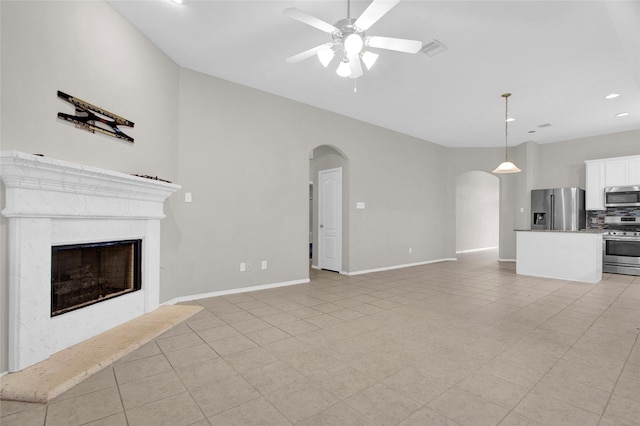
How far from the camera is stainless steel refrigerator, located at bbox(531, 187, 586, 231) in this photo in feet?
22.3

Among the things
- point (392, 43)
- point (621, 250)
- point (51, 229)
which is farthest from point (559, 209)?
point (51, 229)

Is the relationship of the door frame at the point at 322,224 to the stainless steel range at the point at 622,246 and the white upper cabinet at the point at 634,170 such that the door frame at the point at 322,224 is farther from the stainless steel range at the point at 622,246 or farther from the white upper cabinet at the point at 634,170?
the white upper cabinet at the point at 634,170

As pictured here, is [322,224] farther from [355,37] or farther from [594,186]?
[594,186]

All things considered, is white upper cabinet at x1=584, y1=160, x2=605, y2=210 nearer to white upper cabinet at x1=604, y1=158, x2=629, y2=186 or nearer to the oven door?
white upper cabinet at x1=604, y1=158, x2=629, y2=186

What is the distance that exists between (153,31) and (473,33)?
3380 millimetres

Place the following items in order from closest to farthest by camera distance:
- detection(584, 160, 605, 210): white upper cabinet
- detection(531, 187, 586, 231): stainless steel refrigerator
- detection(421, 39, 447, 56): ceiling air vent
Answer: detection(421, 39, 447, 56): ceiling air vent, detection(584, 160, 605, 210): white upper cabinet, detection(531, 187, 586, 231): stainless steel refrigerator

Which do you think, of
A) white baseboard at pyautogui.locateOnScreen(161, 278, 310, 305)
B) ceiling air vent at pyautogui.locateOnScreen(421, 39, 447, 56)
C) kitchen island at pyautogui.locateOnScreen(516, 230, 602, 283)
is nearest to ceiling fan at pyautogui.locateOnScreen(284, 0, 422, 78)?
ceiling air vent at pyautogui.locateOnScreen(421, 39, 447, 56)

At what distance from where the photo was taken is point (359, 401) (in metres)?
1.80

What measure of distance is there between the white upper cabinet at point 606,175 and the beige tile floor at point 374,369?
12.1ft

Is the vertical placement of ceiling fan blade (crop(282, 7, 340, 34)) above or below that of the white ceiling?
below

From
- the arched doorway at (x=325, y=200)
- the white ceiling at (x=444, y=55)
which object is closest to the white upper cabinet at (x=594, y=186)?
the white ceiling at (x=444, y=55)

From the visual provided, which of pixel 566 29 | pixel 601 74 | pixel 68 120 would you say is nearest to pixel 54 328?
pixel 68 120

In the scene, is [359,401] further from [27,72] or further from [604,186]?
[604,186]

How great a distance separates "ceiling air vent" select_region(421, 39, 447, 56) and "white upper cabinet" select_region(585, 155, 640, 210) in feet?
18.4
